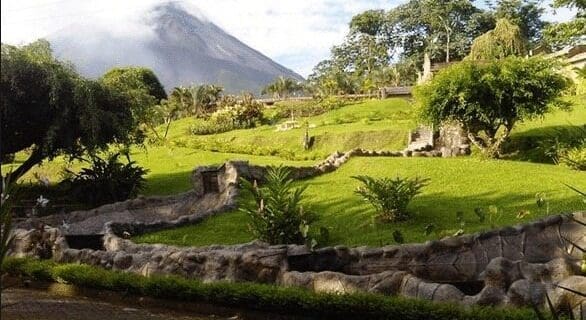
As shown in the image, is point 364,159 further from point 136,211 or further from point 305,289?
point 305,289

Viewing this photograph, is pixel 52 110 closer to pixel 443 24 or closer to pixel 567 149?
pixel 567 149

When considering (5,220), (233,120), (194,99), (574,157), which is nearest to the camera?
(5,220)

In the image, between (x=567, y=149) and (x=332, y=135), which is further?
(x=332, y=135)

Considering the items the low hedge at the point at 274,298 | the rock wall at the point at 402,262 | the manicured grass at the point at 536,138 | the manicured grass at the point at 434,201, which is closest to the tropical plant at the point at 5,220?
the low hedge at the point at 274,298

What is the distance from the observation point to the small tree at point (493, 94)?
17062mm

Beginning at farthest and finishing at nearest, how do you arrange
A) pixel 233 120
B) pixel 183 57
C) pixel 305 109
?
1. pixel 183 57
2. pixel 305 109
3. pixel 233 120

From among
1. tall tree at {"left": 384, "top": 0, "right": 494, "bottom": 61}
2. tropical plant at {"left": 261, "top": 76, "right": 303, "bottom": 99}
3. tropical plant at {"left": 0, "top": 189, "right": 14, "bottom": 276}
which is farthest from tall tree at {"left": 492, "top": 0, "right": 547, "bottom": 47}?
tropical plant at {"left": 0, "top": 189, "right": 14, "bottom": 276}

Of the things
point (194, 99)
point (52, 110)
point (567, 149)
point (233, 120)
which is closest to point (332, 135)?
point (233, 120)

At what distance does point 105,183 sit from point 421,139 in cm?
1087

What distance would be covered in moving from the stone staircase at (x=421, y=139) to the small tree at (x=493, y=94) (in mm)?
2831

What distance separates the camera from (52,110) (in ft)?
55.7

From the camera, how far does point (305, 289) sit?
7.38 meters

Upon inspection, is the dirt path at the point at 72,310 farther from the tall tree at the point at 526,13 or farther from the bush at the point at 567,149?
the tall tree at the point at 526,13

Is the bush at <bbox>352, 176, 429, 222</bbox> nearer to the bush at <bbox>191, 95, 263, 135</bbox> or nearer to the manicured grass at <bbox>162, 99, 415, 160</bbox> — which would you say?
the manicured grass at <bbox>162, 99, 415, 160</bbox>
